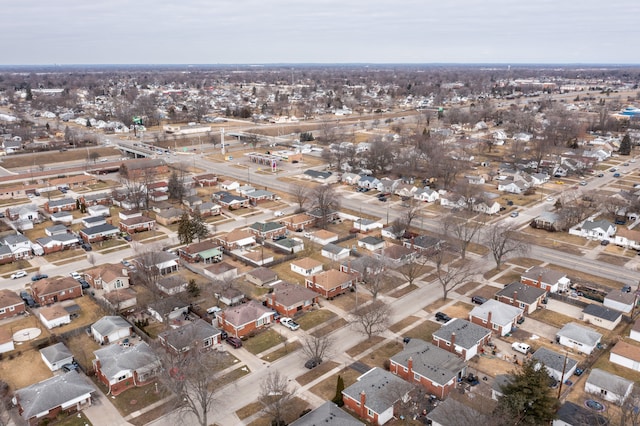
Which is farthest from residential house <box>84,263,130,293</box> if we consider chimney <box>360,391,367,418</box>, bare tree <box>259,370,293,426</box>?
chimney <box>360,391,367,418</box>

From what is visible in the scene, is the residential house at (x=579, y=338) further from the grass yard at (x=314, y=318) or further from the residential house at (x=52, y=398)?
the residential house at (x=52, y=398)

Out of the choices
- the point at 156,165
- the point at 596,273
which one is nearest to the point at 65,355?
the point at 596,273

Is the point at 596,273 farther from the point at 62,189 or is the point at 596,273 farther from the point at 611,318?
the point at 62,189

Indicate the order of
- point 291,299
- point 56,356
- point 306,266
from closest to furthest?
point 56,356
point 291,299
point 306,266

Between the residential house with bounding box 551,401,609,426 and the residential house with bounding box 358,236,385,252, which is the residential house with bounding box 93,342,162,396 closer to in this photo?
the residential house with bounding box 551,401,609,426

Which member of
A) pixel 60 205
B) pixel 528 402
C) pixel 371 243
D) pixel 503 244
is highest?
pixel 503 244

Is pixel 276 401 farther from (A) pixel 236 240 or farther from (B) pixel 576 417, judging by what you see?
(A) pixel 236 240

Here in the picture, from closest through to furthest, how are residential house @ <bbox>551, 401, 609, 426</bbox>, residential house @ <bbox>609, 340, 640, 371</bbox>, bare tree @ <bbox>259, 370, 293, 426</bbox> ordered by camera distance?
residential house @ <bbox>551, 401, 609, 426</bbox> < bare tree @ <bbox>259, 370, 293, 426</bbox> < residential house @ <bbox>609, 340, 640, 371</bbox>

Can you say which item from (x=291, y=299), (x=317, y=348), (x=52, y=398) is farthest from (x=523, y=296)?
(x=52, y=398)
